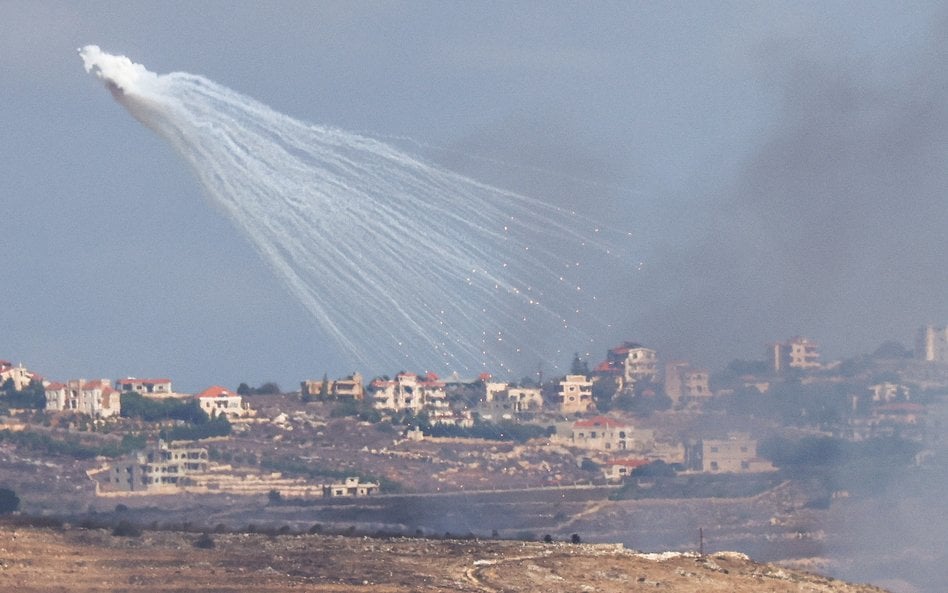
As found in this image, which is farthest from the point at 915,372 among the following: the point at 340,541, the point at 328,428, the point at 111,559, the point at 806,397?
the point at 111,559

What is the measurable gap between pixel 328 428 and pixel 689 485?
34.7 metres

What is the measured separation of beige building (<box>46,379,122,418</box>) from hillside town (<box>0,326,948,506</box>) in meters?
0.14

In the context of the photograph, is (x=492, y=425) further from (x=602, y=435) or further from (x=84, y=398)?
(x=84, y=398)

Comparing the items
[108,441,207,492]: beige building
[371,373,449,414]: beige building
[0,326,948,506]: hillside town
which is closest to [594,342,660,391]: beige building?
[0,326,948,506]: hillside town

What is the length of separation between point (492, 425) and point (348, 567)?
3082 inches

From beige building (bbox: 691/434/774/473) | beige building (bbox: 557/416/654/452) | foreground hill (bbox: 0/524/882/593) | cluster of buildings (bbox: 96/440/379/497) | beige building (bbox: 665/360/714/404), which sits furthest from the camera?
beige building (bbox: 557/416/654/452)

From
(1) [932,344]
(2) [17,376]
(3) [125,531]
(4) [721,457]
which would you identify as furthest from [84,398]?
(3) [125,531]

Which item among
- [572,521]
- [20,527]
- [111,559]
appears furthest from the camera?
[572,521]

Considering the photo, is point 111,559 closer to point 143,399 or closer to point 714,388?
point 714,388

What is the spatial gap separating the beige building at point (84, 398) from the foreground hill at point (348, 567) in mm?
80699

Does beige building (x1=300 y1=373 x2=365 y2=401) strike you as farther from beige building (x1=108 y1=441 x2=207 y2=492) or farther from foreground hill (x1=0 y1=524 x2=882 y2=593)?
foreground hill (x1=0 y1=524 x2=882 y2=593)

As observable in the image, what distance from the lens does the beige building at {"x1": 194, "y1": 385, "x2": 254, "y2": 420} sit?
156000mm

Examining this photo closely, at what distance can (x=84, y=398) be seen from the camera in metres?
155

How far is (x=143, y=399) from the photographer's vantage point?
157000 mm
